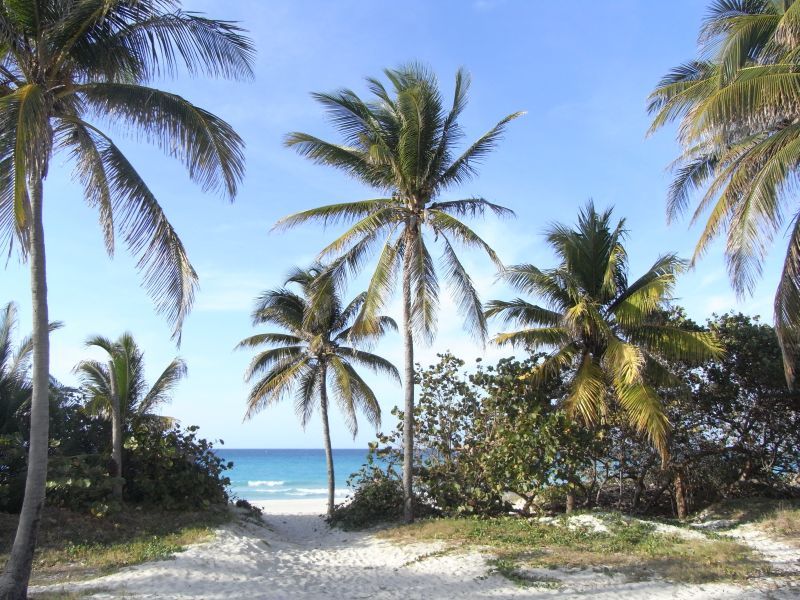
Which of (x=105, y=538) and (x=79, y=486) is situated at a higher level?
(x=79, y=486)

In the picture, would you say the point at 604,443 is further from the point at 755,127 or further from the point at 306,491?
the point at 306,491

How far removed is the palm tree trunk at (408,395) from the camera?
1427cm

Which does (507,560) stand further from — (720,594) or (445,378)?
(445,378)

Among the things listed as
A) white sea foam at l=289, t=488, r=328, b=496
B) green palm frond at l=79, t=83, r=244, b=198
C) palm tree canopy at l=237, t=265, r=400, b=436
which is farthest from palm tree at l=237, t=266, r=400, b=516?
white sea foam at l=289, t=488, r=328, b=496

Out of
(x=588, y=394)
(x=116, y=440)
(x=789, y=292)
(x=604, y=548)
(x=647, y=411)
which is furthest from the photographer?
(x=116, y=440)

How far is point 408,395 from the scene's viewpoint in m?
14.6

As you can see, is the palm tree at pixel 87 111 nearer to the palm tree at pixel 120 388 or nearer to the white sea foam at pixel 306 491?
the palm tree at pixel 120 388

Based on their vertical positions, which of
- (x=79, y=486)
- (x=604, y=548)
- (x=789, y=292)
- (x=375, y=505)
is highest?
(x=789, y=292)

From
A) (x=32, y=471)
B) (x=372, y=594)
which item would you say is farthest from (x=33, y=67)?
(x=372, y=594)

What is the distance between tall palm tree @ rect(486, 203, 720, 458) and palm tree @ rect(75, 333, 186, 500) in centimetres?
905

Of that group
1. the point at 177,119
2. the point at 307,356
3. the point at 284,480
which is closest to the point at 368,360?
the point at 307,356

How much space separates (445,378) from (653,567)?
775 centimetres

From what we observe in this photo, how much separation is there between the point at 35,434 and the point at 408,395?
28.6 ft

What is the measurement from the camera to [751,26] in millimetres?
9648
